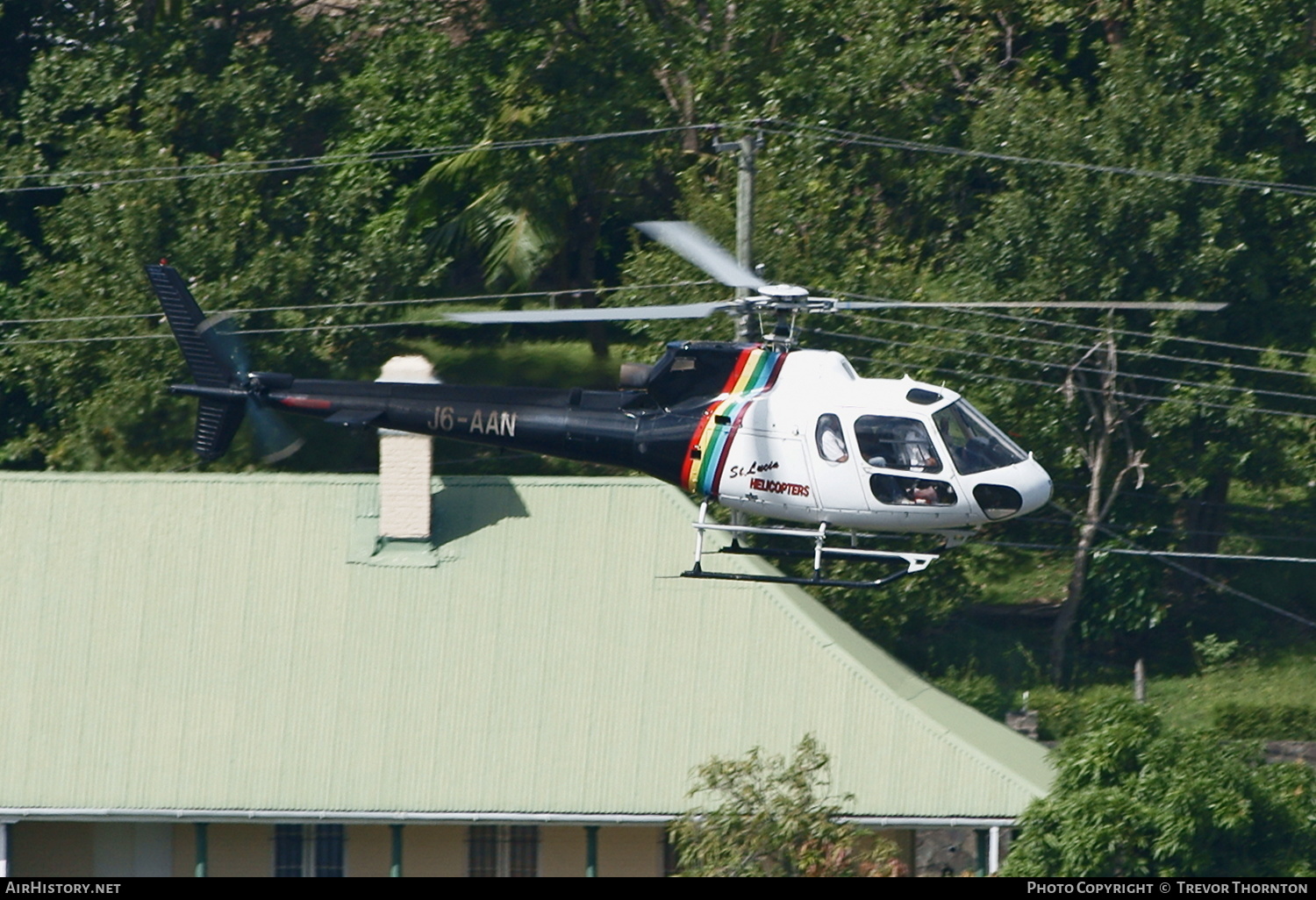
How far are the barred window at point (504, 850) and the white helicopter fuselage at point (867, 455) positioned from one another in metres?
8.31

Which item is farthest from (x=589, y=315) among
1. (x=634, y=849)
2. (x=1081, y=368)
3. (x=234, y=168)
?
(x=234, y=168)

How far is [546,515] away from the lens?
24.2 metres

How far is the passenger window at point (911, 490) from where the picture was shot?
16.4 meters

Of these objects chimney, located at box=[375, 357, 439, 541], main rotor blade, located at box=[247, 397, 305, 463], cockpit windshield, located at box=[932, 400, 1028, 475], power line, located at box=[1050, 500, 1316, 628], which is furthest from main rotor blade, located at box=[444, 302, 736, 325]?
Answer: power line, located at box=[1050, 500, 1316, 628]

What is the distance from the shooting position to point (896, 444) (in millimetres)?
16469

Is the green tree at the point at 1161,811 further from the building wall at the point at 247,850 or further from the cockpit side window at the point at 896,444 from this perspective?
the building wall at the point at 247,850

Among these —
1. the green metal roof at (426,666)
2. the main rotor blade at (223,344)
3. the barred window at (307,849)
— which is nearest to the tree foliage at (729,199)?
the green metal roof at (426,666)

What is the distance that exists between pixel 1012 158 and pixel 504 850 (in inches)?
554

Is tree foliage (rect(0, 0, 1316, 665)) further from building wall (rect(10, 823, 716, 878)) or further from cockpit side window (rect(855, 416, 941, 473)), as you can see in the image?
cockpit side window (rect(855, 416, 941, 473))

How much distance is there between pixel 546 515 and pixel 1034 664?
1186cm

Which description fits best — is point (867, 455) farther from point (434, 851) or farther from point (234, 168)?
point (234, 168)

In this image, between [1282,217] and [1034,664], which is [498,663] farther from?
[1282,217]

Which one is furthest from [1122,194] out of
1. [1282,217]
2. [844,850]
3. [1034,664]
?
[844,850]

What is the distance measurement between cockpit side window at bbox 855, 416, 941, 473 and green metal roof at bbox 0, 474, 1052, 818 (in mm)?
6832
